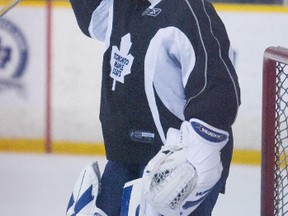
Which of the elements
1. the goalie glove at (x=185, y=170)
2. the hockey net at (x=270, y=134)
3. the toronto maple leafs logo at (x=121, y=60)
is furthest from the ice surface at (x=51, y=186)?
the goalie glove at (x=185, y=170)

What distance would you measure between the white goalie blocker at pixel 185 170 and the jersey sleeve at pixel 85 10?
0.33m

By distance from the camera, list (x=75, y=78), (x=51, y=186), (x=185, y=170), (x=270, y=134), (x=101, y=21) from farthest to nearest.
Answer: (x=75, y=78) < (x=51, y=186) < (x=270, y=134) < (x=101, y=21) < (x=185, y=170)

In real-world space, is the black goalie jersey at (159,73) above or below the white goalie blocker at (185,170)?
above

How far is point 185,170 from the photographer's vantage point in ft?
4.07

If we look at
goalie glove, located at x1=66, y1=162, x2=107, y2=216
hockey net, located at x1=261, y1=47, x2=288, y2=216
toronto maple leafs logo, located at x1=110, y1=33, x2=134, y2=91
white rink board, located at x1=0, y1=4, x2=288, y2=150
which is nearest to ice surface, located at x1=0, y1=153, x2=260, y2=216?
white rink board, located at x1=0, y1=4, x2=288, y2=150

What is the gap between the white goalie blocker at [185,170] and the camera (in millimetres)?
1243

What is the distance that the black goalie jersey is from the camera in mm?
Answer: 1281

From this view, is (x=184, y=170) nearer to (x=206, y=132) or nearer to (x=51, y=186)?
(x=206, y=132)

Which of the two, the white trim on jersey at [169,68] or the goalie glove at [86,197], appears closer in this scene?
the white trim on jersey at [169,68]

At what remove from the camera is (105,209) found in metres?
1.46

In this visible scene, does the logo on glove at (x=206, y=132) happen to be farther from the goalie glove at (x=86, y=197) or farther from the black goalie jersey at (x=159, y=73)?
the goalie glove at (x=86, y=197)

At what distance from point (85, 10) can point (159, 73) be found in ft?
0.83

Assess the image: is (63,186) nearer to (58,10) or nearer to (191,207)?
(58,10)

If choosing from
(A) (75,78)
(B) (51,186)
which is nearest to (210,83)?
(B) (51,186)
